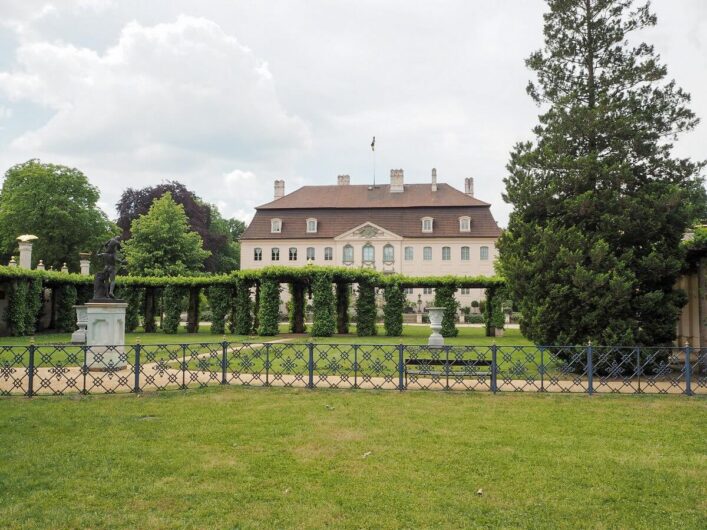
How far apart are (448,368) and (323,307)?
48.8 feet

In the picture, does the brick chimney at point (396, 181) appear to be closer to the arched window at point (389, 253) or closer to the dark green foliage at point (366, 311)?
the arched window at point (389, 253)

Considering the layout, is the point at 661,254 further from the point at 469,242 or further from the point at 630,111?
the point at 469,242

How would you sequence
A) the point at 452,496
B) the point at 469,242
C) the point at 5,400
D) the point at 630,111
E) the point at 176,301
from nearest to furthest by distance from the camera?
the point at 452,496
the point at 5,400
the point at 630,111
the point at 176,301
the point at 469,242

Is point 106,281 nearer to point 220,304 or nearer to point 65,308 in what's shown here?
point 220,304

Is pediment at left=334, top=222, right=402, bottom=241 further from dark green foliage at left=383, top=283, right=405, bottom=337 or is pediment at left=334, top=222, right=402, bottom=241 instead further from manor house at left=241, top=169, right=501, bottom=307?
dark green foliage at left=383, top=283, right=405, bottom=337

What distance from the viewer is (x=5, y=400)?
→ 926 centimetres

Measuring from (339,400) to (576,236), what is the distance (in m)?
6.73

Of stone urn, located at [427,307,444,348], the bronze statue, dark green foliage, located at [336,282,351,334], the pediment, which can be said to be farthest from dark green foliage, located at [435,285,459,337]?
the pediment

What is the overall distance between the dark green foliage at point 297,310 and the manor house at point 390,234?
23.4 m

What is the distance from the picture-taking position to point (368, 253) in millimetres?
51938

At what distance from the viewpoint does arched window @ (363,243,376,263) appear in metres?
51.8

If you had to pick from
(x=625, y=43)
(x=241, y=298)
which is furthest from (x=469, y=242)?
(x=625, y=43)

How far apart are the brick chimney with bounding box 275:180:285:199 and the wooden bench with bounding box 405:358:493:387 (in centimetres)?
4744

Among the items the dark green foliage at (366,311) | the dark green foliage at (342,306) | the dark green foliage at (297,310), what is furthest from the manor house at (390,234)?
the dark green foliage at (366,311)
